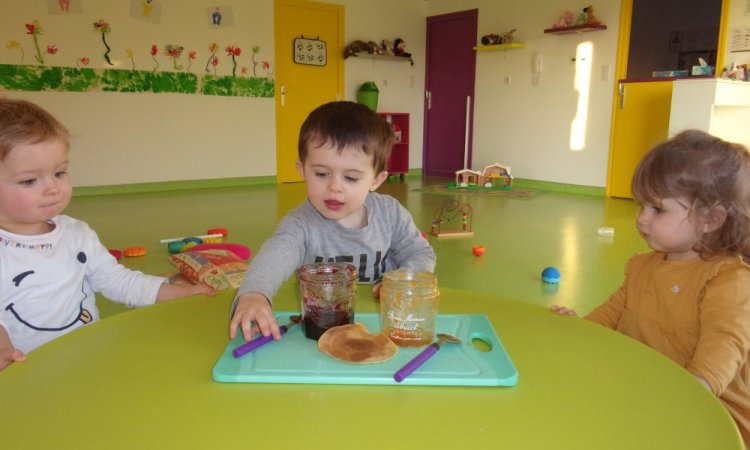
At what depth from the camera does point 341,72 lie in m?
7.05

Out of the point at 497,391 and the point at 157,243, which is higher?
the point at 497,391

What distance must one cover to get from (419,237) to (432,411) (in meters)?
0.82

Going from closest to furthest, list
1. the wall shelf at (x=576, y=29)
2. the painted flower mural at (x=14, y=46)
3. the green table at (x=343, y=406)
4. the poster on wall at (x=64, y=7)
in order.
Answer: the green table at (x=343, y=406) → the painted flower mural at (x=14, y=46) → the poster on wall at (x=64, y=7) → the wall shelf at (x=576, y=29)

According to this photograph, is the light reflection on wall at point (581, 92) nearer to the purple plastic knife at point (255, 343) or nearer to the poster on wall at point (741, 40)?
the poster on wall at point (741, 40)

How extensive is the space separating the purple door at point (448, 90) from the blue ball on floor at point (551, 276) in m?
4.69

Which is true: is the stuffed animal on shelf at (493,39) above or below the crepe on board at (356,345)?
above

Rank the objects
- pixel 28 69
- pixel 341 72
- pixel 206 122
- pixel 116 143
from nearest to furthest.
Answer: pixel 28 69 → pixel 116 143 → pixel 206 122 → pixel 341 72

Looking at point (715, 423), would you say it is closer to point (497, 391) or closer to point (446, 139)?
point (497, 391)

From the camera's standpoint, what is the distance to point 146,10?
5508 millimetres

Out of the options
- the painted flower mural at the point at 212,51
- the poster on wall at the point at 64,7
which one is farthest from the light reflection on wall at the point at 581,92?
the poster on wall at the point at 64,7

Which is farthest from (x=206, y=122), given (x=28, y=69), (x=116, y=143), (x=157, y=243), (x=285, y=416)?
(x=285, y=416)

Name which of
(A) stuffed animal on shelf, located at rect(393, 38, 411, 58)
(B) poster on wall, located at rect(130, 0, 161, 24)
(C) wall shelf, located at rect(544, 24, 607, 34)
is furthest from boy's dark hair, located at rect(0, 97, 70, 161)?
(A) stuffed animal on shelf, located at rect(393, 38, 411, 58)

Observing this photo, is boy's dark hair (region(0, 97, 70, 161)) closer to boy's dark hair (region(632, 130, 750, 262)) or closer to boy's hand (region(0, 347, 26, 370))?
boy's hand (region(0, 347, 26, 370))

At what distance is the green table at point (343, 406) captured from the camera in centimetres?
53
